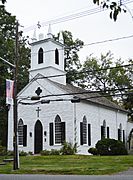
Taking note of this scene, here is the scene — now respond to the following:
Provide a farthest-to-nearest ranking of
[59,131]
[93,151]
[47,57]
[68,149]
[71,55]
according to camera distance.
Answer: [71,55]
[47,57]
[59,131]
[93,151]
[68,149]

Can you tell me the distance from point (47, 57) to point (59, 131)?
26.4 feet

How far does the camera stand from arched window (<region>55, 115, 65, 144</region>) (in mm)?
35781

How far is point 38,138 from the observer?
37844 mm

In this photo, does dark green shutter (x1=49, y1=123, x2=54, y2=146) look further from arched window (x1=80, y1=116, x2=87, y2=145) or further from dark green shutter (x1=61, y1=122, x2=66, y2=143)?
arched window (x1=80, y1=116, x2=87, y2=145)

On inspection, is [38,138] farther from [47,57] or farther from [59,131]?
[47,57]

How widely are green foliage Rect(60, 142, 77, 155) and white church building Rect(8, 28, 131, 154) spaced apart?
0.61m

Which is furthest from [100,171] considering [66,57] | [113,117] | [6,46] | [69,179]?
[66,57]

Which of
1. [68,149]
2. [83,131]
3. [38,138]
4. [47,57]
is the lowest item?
[68,149]

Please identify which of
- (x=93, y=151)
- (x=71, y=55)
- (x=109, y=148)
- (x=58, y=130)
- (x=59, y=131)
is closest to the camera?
(x=109, y=148)

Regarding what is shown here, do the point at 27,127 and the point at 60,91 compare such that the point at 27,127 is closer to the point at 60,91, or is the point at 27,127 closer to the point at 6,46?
the point at 60,91

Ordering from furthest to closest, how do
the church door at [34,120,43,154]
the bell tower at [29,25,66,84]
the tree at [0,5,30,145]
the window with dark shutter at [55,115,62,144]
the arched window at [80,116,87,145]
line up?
the tree at [0,5,30,145], the bell tower at [29,25,66,84], the church door at [34,120,43,154], the arched window at [80,116,87,145], the window with dark shutter at [55,115,62,144]

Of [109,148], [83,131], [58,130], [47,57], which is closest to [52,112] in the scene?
[58,130]

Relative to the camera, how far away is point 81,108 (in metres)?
36.7

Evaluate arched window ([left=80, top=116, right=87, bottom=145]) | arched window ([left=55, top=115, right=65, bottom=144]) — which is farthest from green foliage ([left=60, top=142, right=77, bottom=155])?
arched window ([left=80, top=116, right=87, bottom=145])
